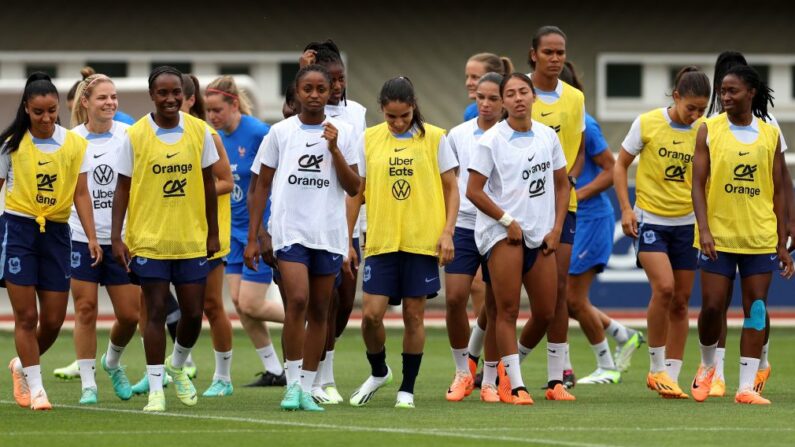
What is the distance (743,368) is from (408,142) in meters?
2.68

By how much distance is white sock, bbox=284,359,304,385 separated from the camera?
34.7ft

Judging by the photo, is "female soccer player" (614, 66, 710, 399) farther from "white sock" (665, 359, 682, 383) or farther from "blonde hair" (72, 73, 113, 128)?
"blonde hair" (72, 73, 113, 128)

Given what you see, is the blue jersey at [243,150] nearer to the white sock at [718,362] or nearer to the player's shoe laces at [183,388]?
the player's shoe laces at [183,388]

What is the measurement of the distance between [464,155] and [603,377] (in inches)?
98.1

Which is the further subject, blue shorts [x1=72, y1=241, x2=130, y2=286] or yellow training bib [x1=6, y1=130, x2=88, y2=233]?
blue shorts [x1=72, y1=241, x2=130, y2=286]

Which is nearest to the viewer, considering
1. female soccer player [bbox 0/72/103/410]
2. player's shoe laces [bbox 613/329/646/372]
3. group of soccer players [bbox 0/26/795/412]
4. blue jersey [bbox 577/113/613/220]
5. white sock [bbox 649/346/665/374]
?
group of soccer players [bbox 0/26/795/412]

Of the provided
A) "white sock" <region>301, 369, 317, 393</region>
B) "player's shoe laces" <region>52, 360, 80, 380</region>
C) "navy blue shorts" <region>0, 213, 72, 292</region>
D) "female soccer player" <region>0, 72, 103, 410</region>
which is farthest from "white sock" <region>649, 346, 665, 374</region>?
"player's shoe laces" <region>52, 360, 80, 380</region>

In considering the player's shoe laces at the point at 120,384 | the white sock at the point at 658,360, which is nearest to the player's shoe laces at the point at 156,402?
the player's shoe laces at the point at 120,384

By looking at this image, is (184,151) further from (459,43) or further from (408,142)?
(459,43)

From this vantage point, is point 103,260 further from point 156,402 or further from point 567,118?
point 567,118

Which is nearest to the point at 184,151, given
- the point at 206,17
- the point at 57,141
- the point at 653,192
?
the point at 57,141

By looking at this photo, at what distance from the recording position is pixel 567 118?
12188 millimetres

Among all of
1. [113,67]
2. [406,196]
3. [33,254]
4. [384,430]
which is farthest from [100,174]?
[113,67]

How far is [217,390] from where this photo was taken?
12.3 metres
